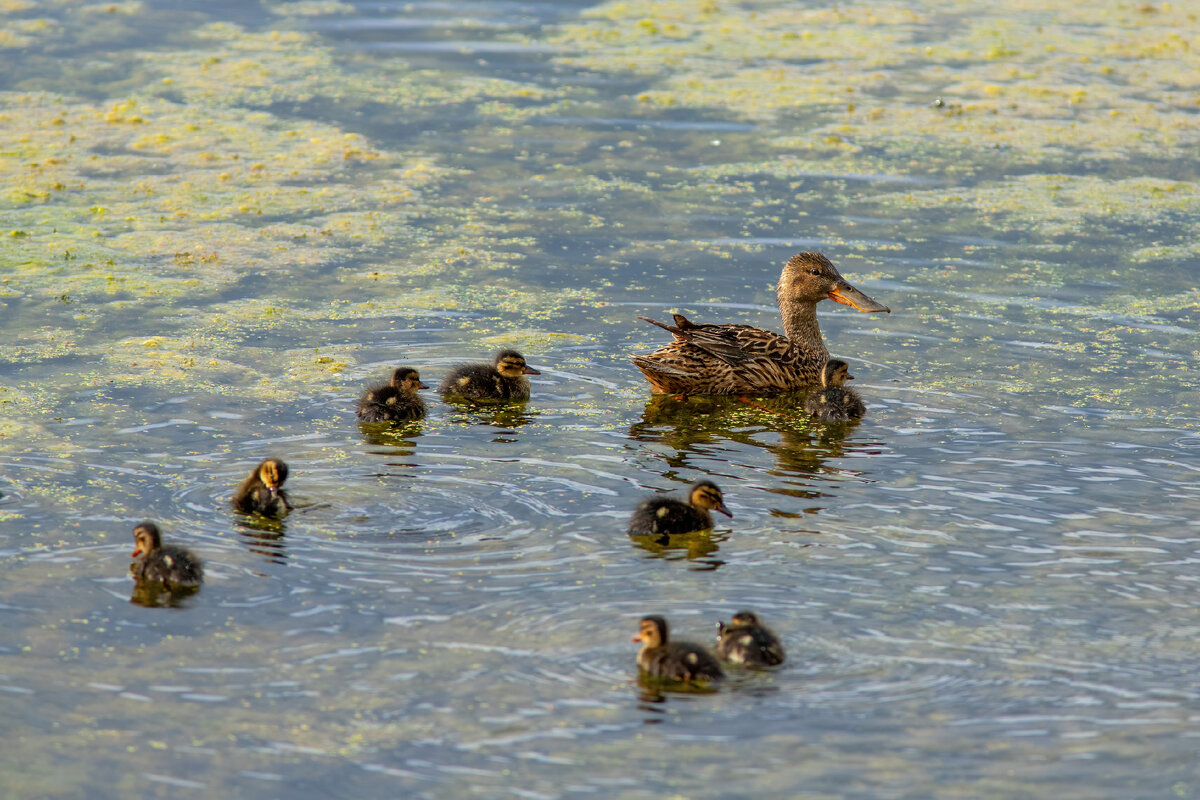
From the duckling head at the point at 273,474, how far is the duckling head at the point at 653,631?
2140mm

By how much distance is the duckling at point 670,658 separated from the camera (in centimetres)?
579

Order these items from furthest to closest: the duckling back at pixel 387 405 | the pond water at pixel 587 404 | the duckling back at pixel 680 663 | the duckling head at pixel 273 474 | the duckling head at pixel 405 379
→ the duckling head at pixel 405 379 → the duckling back at pixel 387 405 → the duckling head at pixel 273 474 → the duckling back at pixel 680 663 → the pond water at pixel 587 404

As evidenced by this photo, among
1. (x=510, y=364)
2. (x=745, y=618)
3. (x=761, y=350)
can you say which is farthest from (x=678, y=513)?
(x=761, y=350)

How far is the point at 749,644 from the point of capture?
5883 mm

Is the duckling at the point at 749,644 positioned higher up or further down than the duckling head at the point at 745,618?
further down

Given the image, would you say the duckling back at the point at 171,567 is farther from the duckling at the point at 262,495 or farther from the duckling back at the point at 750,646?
the duckling back at the point at 750,646

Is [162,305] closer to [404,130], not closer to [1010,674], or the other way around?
[404,130]

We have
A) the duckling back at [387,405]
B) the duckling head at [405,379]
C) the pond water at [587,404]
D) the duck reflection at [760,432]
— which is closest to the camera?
the pond water at [587,404]

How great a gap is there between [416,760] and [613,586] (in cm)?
160

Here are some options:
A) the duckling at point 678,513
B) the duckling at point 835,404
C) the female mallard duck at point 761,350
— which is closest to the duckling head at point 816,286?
the female mallard duck at point 761,350

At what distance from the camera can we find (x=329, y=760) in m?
5.34

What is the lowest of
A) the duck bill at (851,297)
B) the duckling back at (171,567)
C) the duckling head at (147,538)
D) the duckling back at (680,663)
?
the duckling back at (680,663)

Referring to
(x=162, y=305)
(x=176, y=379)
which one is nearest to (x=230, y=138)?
(x=162, y=305)

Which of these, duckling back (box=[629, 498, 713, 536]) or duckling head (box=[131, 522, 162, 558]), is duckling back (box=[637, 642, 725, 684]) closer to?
duckling back (box=[629, 498, 713, 536])
